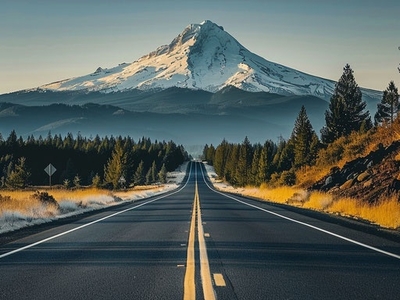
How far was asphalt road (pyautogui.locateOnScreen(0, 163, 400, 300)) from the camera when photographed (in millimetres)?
7508

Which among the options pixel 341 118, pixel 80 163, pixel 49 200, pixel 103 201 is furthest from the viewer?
pixel 80 163

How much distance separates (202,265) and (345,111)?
69245 mm

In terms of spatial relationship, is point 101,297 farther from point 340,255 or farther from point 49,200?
point 49,200

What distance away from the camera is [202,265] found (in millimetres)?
9555

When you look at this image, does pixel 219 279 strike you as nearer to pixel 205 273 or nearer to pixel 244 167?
pixel 205 273

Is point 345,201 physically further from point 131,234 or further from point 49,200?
point 49,200

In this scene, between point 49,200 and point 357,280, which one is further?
point 49,200

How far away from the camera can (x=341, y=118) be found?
73.0 m

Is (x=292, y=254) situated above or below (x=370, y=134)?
below

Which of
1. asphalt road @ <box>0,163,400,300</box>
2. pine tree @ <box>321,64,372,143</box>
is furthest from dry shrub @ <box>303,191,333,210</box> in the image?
pine tree @ <box>321,64,372,143</box>

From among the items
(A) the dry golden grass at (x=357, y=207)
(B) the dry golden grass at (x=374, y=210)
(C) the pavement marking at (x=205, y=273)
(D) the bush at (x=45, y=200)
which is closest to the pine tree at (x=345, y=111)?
(A) the dry golden grass at (x=357, y=207)

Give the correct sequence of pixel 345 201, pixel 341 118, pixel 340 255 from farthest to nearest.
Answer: pixel 341 118, pixel 345 201, pixel 340 255

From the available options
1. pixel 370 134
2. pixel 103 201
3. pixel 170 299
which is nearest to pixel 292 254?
pixel 170 299

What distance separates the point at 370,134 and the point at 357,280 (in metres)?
35.4
